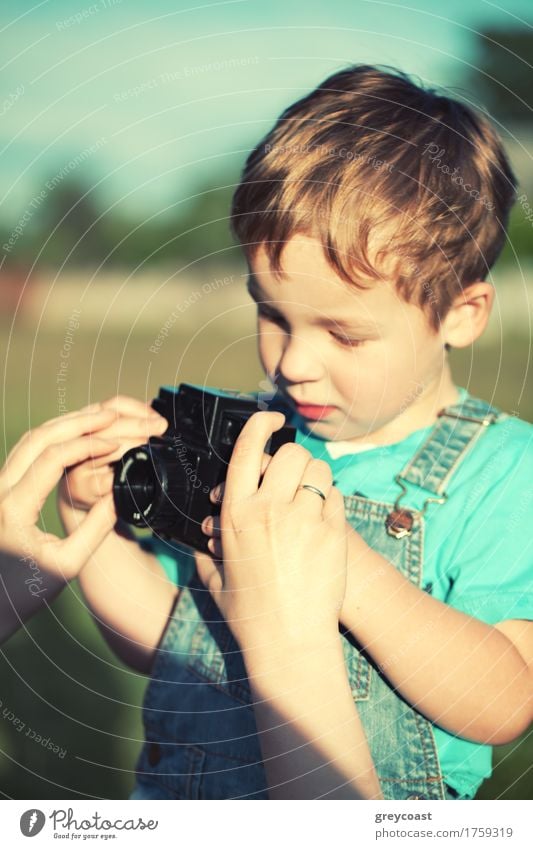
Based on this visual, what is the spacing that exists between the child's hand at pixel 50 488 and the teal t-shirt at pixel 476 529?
11.7 inches

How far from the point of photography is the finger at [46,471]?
101cm

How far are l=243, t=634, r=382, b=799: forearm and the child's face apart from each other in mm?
279

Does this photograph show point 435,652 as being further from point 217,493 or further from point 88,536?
point 88,536

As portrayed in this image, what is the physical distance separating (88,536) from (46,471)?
3.5 inches

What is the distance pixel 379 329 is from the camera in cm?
98

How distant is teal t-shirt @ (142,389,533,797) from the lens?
93cm

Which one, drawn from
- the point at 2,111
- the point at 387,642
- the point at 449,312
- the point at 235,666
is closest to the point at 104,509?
the point at 235,666

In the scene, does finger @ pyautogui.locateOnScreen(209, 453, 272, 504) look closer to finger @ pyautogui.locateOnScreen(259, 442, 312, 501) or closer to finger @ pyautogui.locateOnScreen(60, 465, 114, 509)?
finger @ pyautogui.locateOnScreen(259, 442, 312, 501)

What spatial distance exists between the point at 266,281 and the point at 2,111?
62 centimetres

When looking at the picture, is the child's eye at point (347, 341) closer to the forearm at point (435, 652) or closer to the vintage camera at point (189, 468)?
the vintage camera at point (189, 468)

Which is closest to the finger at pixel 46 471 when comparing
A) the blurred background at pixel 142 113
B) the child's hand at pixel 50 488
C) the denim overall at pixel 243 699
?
the child's hand at pixel 50 488

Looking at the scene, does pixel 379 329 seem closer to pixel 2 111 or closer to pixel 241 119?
pixel 241 119

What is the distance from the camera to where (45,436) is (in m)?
1.03
